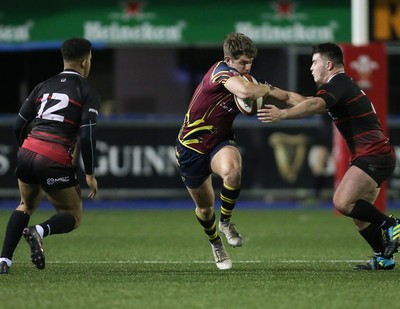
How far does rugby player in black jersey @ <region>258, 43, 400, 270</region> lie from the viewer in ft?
31.3

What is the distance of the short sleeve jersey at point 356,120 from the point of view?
378 inches

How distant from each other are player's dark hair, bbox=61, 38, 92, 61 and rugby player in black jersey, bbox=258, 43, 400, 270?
1.72m

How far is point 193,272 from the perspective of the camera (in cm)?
963

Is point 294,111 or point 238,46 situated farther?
point 238,46

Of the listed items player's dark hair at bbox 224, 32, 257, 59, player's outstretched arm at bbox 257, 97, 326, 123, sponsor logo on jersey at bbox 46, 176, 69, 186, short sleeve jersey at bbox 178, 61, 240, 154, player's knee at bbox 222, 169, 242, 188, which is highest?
player's dark hair at bbox 224, 32, 257, 59

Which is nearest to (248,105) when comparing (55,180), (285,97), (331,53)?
(285,97)

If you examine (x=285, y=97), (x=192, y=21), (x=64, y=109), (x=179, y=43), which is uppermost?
(x=64, y=109)

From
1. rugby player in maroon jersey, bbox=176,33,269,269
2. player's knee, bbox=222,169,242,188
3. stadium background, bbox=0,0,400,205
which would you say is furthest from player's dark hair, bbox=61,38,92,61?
stadium background, bbox=0,0,400,205

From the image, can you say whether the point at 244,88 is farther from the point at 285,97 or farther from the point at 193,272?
the point at 193,272

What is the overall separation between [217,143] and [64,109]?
150 centimetres

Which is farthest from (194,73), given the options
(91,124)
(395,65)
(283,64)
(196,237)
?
(91,124)

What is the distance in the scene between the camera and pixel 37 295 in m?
7.93

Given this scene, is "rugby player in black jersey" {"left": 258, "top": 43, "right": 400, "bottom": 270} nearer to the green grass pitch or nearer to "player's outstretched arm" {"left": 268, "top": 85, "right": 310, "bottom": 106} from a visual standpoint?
"player's outstretched arm" {"left": 268, "top": 85, "right": 310, "bottom": 106}

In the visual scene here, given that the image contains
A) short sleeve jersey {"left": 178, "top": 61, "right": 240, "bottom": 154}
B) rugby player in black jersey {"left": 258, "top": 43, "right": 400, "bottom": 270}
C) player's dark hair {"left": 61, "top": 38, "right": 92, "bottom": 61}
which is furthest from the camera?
short sleeve jersey {"left": 178, "top": 61, "right": 240, "bottom": 154}
